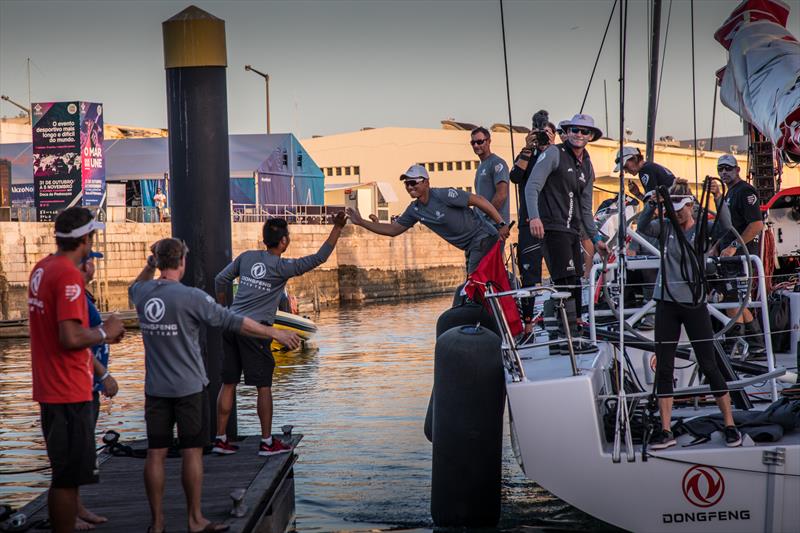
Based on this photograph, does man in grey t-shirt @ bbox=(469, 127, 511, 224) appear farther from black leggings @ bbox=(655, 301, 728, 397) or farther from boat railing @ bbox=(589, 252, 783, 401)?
black leggings @ bbox=(655, 301, 728, 397)

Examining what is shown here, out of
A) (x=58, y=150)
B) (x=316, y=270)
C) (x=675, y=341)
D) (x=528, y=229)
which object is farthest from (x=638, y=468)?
(x=316, y=270)

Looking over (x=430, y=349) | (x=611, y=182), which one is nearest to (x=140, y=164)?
(x=430, y=349)

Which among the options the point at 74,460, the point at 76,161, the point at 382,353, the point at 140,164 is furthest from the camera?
the point at 140,164

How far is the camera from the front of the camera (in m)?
8.88

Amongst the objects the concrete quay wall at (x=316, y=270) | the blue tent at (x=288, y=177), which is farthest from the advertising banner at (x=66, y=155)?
the blue tent at (x=288, y=177)

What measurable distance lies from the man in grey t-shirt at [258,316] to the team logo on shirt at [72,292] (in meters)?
2.43

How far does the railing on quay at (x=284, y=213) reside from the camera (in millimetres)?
39250

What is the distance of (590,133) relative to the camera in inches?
334

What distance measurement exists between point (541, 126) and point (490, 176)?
81 cm

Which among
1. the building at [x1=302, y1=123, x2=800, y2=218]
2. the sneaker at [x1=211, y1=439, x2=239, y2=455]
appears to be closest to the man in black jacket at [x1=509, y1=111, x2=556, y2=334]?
the sneaker at [x1=211, y1=439, x2=239, y2=455]

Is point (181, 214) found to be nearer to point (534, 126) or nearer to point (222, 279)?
point (222, 279)

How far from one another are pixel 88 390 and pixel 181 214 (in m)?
3.05

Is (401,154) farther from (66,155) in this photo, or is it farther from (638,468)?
(638,468)

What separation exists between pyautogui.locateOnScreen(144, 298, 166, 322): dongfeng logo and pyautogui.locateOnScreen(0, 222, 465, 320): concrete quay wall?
1052 inches
